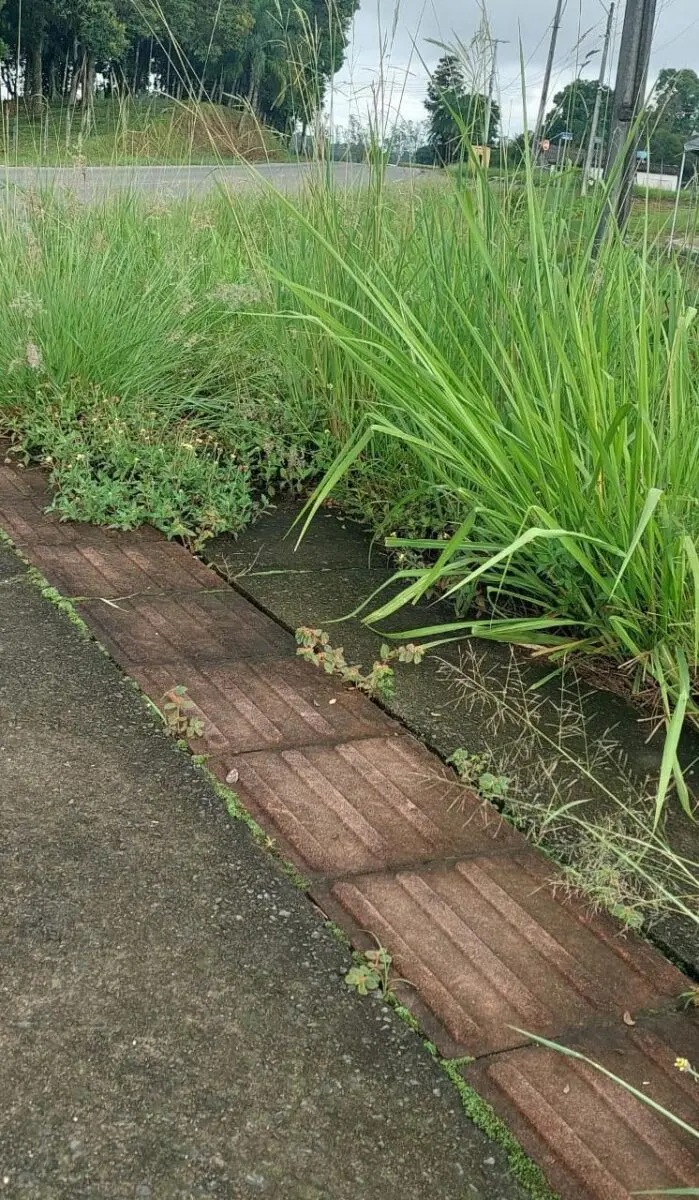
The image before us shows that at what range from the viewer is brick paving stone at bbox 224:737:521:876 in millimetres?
1649

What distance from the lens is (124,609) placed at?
2492 millimetres

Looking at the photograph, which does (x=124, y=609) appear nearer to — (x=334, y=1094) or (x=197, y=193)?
(x=334, y=1094)

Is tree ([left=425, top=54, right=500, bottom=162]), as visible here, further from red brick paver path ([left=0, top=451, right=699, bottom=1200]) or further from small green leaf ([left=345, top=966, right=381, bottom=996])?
small green leaf ([left=345, top=966, right=381, bottom=996])

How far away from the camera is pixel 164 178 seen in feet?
16.8

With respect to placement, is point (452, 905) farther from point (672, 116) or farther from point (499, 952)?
point (672, 116)

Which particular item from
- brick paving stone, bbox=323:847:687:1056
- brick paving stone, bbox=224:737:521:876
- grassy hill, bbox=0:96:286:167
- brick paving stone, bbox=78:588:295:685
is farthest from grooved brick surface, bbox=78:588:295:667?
grassy hill, bbox=0:96:286:167

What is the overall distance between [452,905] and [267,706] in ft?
2.22

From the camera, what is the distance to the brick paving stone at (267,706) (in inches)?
77.1

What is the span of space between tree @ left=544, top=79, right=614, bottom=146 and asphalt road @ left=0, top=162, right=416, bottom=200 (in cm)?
67

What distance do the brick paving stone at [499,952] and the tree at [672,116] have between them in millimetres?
1912

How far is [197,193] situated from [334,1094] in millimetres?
5163

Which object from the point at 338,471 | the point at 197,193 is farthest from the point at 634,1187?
Result: the point at 197,193

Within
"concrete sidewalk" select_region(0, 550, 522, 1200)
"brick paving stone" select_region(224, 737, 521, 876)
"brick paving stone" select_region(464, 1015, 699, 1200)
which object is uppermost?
"brick paving stone" select_region(224, 737, 521, 876)

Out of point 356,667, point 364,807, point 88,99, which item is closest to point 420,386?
point 356,667
